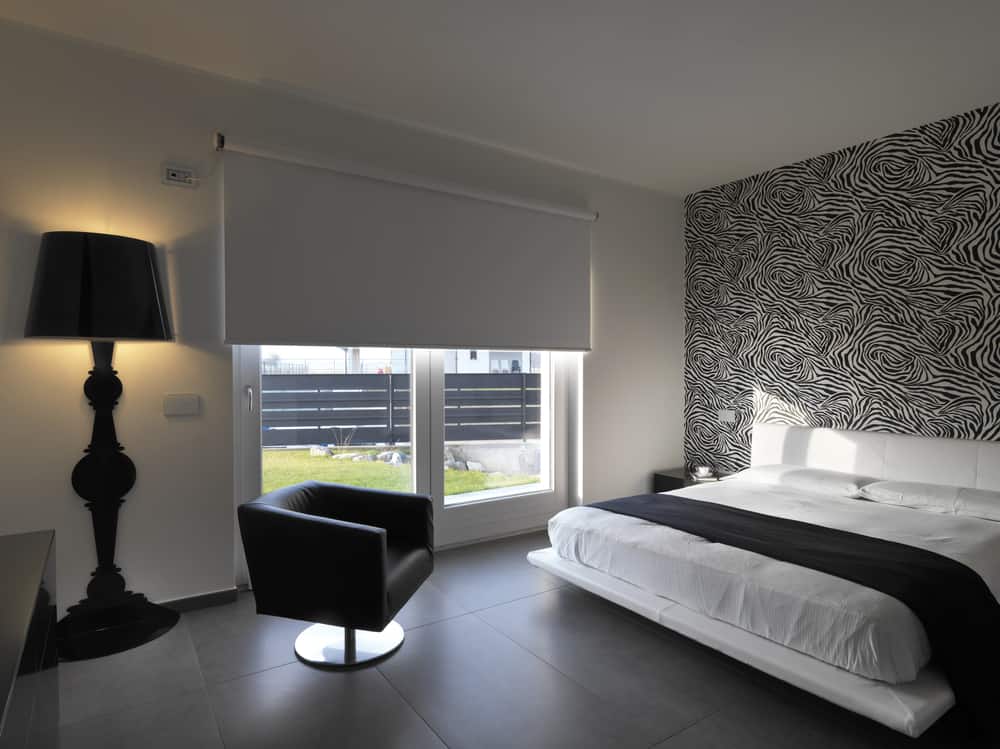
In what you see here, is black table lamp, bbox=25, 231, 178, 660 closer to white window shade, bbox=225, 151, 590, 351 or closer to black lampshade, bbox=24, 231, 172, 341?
black lampshade, bbox=24, 231, 172, 341

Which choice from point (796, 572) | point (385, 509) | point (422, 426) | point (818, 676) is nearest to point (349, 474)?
point (422, 426)

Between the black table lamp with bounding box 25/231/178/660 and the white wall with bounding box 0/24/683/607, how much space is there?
0.27 feet

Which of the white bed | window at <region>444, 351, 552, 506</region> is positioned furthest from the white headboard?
window at <region>444, 351, 552, 506</region>

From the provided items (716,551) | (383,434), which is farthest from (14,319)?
(716,551)

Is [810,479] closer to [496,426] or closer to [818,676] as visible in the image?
[818,676]

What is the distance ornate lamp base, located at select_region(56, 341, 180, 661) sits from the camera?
273 centimetres

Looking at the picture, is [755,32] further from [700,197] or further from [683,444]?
[683,444]

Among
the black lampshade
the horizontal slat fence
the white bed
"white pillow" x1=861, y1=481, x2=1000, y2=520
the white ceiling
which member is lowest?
the white bed

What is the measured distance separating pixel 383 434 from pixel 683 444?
2.82 metres

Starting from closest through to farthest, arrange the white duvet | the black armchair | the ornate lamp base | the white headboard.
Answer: the white duvet → the black armchair → the ornate lamp base → the white headboard

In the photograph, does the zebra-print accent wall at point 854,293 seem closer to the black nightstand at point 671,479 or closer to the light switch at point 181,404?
the black nightstand at point 671,479

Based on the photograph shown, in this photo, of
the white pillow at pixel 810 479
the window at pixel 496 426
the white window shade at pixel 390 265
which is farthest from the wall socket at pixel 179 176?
the white pillow at pixel 810 479

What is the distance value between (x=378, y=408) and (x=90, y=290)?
1.72 meters

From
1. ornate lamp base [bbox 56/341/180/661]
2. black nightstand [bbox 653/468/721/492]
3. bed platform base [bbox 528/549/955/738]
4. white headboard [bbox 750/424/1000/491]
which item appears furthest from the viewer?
black nightstand [bbox 653/468/721/492]
